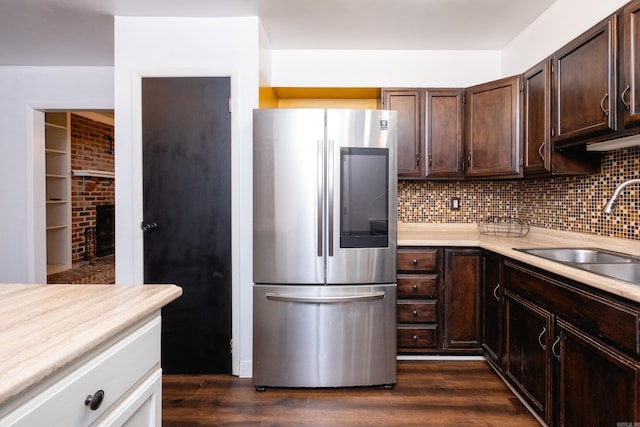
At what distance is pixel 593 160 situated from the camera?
7.47 ft

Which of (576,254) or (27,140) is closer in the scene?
(576,254)

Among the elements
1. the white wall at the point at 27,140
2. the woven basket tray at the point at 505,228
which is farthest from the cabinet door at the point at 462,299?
the white wall at the point at 27,140

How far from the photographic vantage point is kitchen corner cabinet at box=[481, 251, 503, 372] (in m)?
2.34

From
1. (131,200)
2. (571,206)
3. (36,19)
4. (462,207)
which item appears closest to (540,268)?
(571,206)

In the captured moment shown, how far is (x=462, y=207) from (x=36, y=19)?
3.65 m

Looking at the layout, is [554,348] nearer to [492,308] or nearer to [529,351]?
[529,351]

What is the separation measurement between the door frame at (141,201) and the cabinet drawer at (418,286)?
Answer: 3.59 ft

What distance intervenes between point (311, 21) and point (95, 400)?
8.65 feet

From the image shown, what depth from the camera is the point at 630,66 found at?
5.20 ft

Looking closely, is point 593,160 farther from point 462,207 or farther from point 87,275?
point 87,275

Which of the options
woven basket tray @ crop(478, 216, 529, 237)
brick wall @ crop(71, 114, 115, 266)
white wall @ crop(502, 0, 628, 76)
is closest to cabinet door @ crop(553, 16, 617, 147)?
white wall @ crop(502, 0, 628, 76)

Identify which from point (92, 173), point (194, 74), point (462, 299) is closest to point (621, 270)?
point (462, 299)

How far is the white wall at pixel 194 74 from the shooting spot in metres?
2.55

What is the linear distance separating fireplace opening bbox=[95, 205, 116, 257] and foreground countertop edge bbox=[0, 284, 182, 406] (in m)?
5.46
